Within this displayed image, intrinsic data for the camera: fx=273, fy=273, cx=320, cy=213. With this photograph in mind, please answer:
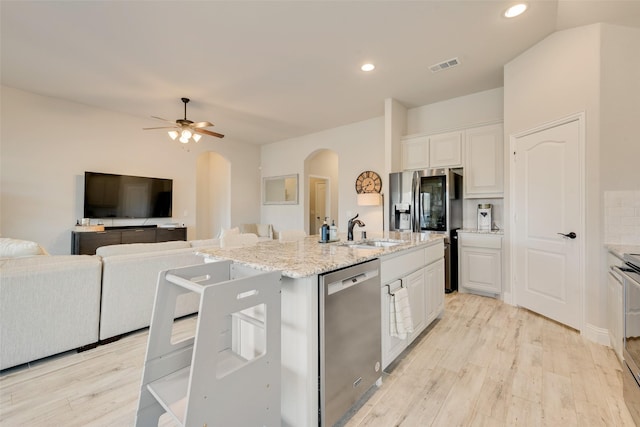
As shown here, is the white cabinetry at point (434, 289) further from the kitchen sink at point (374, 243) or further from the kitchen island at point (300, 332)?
the kitchen island at point (300, 332)

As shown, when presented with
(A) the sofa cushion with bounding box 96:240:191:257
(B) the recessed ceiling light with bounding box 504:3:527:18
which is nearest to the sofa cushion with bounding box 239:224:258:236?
(A) the sofa cushion with bounding box 96:240:191:257

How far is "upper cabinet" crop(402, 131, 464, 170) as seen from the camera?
4.06 metres

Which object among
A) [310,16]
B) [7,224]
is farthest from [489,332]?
[7,224]

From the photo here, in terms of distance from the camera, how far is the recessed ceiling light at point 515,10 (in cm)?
243

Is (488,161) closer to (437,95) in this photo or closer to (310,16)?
(437,95)

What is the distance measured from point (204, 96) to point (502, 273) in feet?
16.3

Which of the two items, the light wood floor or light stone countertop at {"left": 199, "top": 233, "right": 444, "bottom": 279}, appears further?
the light wood floor

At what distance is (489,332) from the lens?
8.71ft

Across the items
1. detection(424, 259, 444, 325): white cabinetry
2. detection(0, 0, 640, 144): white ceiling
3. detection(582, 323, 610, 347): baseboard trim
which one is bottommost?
detection(582, 323, 610, 347): baseboard trim

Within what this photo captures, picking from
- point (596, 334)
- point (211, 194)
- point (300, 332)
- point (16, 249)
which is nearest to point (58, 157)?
point (16, 249)

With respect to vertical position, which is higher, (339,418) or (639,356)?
(639,356)

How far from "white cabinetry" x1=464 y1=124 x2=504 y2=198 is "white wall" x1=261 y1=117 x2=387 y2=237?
1302 millimetres

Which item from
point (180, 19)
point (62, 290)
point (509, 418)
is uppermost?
point (180, 19)

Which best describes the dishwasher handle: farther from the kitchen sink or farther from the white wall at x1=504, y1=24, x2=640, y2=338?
the white wall at x1=504, y1=24, x2=640, y2=338
